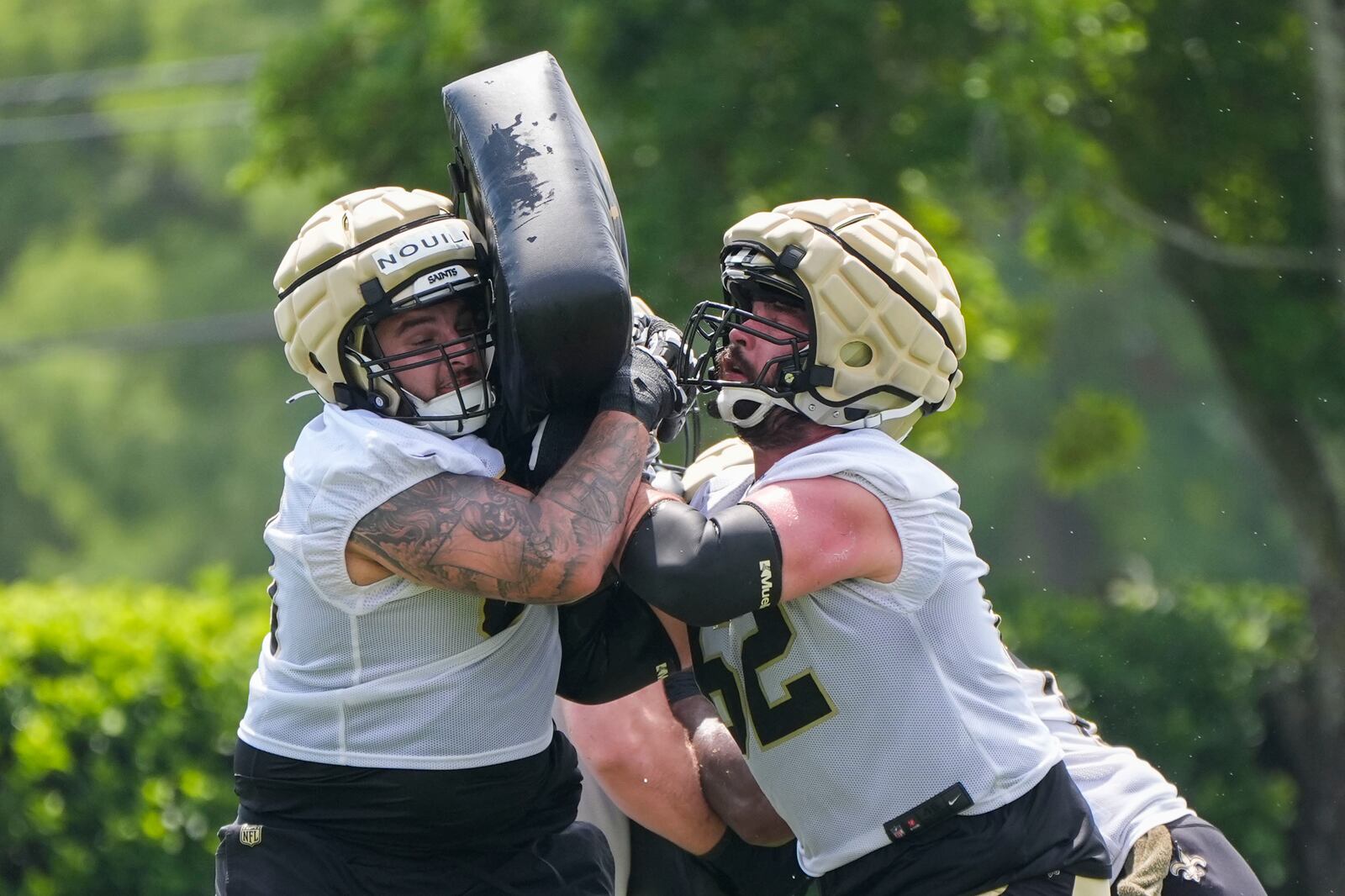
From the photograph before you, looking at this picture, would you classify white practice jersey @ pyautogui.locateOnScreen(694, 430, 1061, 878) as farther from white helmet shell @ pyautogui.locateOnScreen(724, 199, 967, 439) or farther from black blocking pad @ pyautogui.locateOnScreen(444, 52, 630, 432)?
black blocking pad @ pyautogui.locateOnScreen(444, 52, 630, 432)

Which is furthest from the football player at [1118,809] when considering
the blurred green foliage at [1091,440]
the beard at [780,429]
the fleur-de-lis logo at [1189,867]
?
the blurred green foliage at [1091,440]

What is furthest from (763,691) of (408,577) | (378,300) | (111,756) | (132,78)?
(132,78)

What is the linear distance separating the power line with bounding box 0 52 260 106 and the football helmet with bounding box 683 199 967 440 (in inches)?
584

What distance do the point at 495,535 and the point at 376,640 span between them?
0.41m

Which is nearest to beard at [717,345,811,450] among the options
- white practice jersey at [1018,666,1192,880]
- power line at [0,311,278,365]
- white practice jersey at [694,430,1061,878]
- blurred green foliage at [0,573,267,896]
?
white practice jersey at [694,430,1061,878]

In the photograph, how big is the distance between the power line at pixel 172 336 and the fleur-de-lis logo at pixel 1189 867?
55.3ft

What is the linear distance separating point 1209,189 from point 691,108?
3.57 metres

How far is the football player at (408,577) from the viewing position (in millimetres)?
3658

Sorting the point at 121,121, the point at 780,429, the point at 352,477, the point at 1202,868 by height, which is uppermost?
the point at 352,477

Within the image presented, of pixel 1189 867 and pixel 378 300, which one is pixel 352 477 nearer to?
pixel 378 300

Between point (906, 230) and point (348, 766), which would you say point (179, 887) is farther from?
point (906, 230)

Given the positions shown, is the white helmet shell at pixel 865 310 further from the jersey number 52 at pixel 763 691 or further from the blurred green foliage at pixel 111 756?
the blurred green foliage at pixel 111 756

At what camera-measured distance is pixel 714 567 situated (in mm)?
3570

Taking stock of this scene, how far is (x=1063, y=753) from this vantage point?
13.3ft
